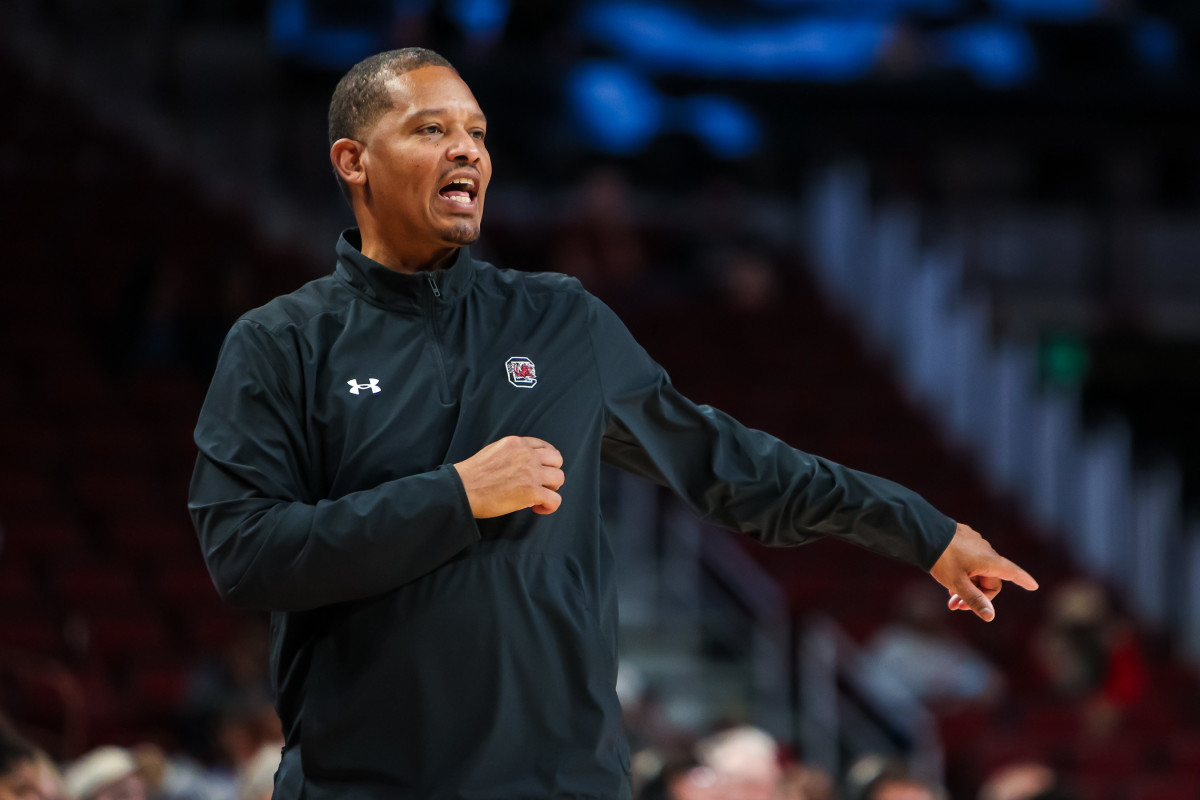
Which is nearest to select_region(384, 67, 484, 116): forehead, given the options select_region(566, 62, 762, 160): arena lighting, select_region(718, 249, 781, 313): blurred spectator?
select_region(718, 249, 781, 313): blurred spectator

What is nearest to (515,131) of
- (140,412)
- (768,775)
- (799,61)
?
(799,61)

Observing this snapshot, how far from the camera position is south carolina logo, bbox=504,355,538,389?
2318mm

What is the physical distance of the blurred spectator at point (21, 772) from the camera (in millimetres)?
3758

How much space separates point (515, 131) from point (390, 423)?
40.3 ft

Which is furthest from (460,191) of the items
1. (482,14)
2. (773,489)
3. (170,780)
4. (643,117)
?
(643,117)

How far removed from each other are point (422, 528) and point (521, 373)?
33 centimetres

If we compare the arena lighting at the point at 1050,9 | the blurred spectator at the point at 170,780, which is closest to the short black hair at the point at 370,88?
the blurred spectator at the point at 170,780

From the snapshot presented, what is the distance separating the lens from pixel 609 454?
8.41 ft

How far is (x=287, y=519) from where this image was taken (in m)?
2.08

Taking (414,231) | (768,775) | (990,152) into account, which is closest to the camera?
(414,231)

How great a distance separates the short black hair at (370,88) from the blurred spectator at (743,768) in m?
2.88

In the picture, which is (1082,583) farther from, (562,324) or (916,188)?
(562,324)

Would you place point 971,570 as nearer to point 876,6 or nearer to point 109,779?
point 109,779

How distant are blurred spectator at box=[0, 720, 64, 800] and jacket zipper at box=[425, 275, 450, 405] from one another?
2002 mm
